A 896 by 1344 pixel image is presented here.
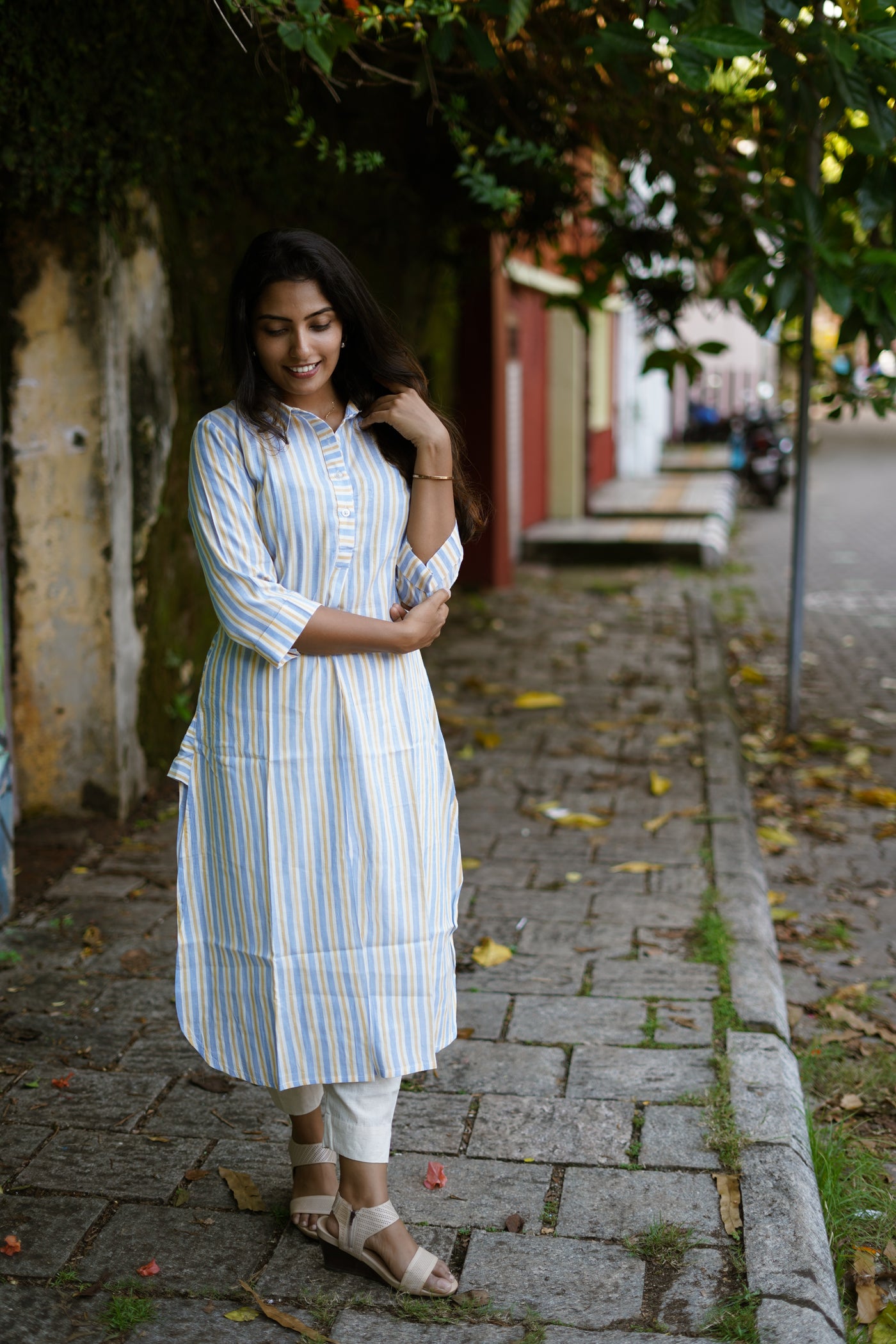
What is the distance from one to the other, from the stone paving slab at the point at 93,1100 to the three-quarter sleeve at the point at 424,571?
4.87 feet

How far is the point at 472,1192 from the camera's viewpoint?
9.37ft

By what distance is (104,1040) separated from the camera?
139 inches

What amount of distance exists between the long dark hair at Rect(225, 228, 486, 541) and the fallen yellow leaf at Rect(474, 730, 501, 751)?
151 inches

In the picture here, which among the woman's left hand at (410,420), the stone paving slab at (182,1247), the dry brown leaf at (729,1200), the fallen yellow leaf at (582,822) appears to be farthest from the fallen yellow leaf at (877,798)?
the woman's left hand at (410,420)

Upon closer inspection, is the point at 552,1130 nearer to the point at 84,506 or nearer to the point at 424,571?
the point at 424,571

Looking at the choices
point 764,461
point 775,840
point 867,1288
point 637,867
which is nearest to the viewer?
point 867,1288

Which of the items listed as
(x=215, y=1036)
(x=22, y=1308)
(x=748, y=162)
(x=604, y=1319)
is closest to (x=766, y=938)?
(x=604, y=1319)

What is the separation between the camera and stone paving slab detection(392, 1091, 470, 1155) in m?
3.05

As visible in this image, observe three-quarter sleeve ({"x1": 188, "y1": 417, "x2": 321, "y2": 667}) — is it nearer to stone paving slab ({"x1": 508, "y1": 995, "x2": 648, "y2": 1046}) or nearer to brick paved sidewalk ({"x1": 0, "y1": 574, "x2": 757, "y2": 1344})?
brick paved sidewalk ({"x1": 0, "y1": 574, "x2": 757, "y2": 1344})

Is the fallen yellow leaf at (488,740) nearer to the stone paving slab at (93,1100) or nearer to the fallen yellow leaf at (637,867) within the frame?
the fallen yellow leaf at (637,867)

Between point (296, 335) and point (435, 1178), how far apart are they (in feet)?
5.85

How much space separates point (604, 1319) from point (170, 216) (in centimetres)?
437

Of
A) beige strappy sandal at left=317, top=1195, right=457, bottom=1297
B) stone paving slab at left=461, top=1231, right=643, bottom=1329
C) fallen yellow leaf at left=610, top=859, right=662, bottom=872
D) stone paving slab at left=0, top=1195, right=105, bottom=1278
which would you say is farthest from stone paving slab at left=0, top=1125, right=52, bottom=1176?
fallen yellow leaf at left=610, top=859, right=662, bottom=872

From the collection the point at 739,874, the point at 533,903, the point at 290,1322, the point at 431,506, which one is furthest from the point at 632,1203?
the point at 739,874
